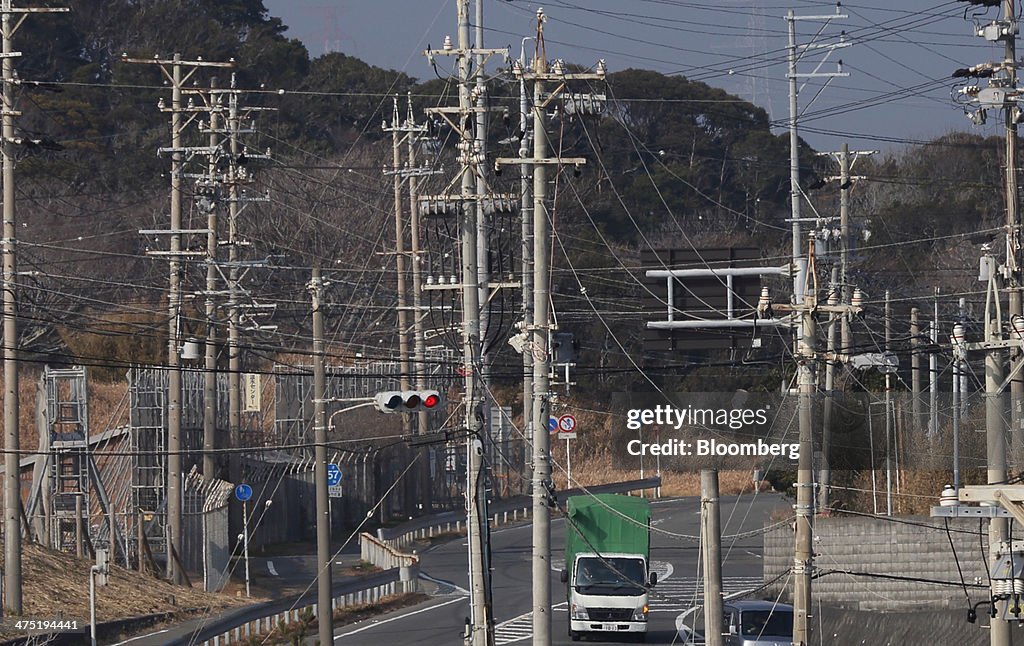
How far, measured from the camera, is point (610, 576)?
36156mm

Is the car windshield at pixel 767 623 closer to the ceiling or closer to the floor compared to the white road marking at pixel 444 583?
closer to the ceiling

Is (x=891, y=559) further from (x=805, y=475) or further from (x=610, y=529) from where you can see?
(x=805, y=475)

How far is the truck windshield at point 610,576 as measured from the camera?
117 ft

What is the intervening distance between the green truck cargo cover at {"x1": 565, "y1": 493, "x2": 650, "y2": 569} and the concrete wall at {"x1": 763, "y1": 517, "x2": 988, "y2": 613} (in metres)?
3.87

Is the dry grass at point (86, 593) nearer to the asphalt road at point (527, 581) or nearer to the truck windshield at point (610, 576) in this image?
the asphalt road at point (527, 581)

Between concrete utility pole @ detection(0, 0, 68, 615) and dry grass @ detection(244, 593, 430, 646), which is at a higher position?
concrete utility pole @ detection(0, 0, 68, 615)

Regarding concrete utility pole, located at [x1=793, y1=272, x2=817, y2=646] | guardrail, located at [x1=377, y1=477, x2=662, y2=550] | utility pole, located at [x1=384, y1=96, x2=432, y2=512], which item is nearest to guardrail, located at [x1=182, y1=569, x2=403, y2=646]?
guardrail, located at [x1=377, y1=477, x2=662, y2=550]

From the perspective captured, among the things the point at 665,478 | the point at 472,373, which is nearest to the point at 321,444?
the point at 472,373

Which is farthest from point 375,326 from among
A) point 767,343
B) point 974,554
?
point 974,554

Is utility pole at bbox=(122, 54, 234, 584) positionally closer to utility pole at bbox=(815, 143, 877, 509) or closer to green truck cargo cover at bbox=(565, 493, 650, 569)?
green truck cargo cover at bbox=(565, 493, 650, 569)

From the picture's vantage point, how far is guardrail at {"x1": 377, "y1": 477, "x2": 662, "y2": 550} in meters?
51.6

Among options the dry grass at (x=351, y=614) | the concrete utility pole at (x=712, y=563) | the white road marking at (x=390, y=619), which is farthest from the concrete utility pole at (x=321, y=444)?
the concrete utility pole at (x=712, y=563)

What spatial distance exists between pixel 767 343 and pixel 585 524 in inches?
1120

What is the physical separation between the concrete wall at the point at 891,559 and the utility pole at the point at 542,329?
1243cm
